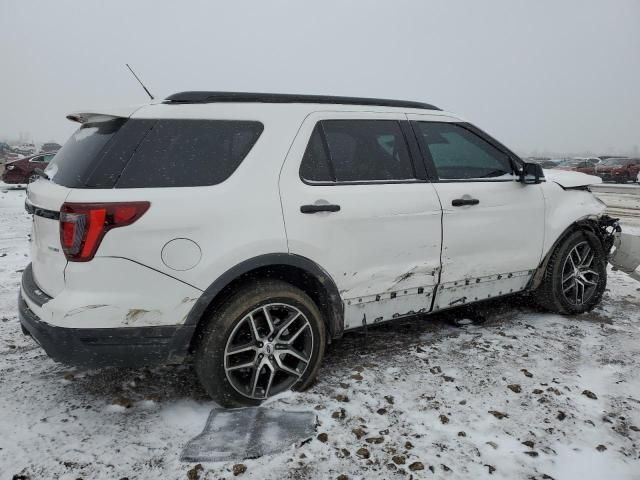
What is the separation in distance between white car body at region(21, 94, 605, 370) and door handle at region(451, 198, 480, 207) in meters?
0.03

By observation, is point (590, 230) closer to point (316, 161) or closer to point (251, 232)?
point (316, 161)

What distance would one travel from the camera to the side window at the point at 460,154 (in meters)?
3.59

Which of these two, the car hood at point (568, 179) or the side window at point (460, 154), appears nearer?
the side window at point (460, 154)

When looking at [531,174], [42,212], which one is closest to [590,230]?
[531,174]

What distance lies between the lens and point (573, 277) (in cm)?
439

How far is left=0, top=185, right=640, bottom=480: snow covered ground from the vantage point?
2348 millimetres

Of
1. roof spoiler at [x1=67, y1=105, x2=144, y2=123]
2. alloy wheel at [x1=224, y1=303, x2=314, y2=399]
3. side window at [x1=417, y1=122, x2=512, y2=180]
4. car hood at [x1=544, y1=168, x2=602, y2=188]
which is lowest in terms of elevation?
alloy wheel at [x1=224, y1=303, x2=314, y2=399]

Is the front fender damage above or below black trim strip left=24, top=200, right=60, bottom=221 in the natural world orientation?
below

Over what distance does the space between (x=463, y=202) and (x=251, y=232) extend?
172cm

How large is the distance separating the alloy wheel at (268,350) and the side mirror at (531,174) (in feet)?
7.51

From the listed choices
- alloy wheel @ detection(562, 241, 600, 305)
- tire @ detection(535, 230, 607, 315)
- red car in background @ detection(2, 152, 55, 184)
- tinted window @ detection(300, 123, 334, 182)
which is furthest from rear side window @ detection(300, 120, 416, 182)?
red car in background @ detection(2, 152, 55, 184)

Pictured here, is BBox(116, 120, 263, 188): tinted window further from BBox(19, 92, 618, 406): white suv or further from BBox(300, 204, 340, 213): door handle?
BBox(300, 204, 340, 213): door handle

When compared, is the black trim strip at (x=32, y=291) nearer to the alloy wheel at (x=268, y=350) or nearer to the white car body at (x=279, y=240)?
the white car body at (x=279, y=240)

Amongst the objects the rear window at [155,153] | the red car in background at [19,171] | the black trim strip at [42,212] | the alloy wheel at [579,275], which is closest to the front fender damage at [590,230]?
the alloy wheel at [579,275]
